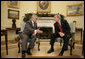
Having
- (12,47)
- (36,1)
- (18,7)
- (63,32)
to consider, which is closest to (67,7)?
(36,1)

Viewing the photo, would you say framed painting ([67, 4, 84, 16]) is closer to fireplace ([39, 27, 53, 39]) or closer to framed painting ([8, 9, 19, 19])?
Result: fireplace ([39, 27, 53, 39])

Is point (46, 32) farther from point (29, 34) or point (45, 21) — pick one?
point (29, 34)

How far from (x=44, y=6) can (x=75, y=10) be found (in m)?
1.42

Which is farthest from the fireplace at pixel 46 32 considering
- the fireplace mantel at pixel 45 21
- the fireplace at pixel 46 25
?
the fireplace mantel at pixel 45 21

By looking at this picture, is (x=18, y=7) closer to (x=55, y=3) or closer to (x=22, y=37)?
(x=55, y=3)

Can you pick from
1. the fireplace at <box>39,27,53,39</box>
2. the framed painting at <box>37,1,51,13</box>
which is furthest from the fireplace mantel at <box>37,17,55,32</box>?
the framed painting at <box>37,1,51,13</box>

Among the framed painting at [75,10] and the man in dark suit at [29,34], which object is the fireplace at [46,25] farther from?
the man in dark suit at [29,34]

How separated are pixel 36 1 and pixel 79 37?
102 inches

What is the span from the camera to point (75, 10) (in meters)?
5.95

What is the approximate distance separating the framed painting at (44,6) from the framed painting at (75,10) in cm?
91

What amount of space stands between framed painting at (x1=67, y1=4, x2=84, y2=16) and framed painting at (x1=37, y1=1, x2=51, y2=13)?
35.9 inches

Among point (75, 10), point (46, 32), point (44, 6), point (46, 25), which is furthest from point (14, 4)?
point (75, 10)

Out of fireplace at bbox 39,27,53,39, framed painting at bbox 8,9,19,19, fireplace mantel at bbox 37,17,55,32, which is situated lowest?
fireplace at bbox 39,27,53,39

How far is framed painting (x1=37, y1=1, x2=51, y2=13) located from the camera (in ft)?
19.9
